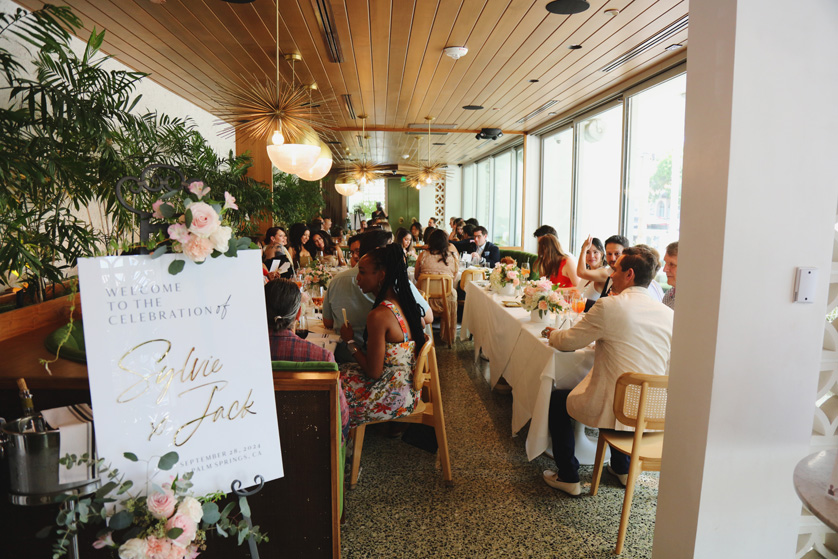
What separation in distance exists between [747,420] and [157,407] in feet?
6.11

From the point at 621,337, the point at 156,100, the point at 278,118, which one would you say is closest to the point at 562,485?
the point at 621,337

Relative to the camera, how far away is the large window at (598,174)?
702cm

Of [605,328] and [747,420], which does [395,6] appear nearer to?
[605,328]

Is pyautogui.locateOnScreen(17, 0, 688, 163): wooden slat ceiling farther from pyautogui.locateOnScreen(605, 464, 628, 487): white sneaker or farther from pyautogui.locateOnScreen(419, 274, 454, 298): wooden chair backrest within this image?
pyautogui.locateOnScreen(605, 464, 628, 487): white sneaker

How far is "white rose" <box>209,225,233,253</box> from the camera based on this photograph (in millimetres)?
1342

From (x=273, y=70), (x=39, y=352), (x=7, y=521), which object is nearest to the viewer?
(x=7, y=521)

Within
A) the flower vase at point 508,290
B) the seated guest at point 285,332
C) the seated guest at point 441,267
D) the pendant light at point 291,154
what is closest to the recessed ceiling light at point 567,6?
the pendant light at point 291,154

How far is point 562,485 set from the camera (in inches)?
114

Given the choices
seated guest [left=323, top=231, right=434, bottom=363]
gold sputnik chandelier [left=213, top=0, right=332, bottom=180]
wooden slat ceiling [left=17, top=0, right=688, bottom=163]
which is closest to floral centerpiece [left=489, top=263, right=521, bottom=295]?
seated guest [left=323, top=231, right=434, bottom=363]

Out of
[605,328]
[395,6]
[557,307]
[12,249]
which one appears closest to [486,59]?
[395,6]

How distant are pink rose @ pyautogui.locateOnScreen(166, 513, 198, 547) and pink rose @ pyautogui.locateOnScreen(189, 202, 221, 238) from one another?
697mm

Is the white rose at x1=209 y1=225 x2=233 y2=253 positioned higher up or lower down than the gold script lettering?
higher up

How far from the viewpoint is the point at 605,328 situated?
8.69 ft

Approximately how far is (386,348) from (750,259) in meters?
1.74
